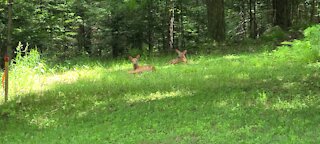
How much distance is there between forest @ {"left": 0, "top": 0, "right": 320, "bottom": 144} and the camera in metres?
5.92

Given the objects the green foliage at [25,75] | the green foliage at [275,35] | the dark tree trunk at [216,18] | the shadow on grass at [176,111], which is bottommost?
the shadow on grass at [176,111]

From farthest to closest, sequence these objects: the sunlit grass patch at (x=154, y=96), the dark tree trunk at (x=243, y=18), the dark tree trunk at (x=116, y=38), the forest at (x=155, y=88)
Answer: the dark tree trunk at (x=243, y=18), the dark tree trunk at (x=116, y=38), the sunlit grass patch at (x=154, y=96), the forest at (x=155, y=88)

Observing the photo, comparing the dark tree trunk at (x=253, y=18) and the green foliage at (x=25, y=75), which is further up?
the dark tree trunk at (x=253, y=18)

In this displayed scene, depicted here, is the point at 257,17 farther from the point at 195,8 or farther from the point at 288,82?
the point at 288,82

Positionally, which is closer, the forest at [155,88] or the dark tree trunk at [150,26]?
the forest at [155,88]

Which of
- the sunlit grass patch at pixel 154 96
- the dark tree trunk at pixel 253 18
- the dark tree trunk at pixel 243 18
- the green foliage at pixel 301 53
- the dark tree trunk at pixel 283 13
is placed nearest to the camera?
the sunlit grass patch at pixel 154 96

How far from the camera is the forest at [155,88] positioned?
592cm

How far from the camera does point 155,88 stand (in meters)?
8.79

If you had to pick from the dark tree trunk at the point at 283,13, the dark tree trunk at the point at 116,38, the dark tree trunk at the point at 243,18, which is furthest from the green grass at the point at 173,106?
the dark tree trunk at the point at 243,18

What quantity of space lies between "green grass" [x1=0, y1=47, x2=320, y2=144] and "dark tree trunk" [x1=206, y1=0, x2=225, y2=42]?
4.93 metres

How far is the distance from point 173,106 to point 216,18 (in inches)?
366

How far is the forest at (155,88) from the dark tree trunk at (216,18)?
3 centimetres

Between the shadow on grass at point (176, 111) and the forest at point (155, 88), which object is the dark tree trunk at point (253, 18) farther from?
the shadow on grass at point (176, 111)

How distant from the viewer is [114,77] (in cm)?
1053
